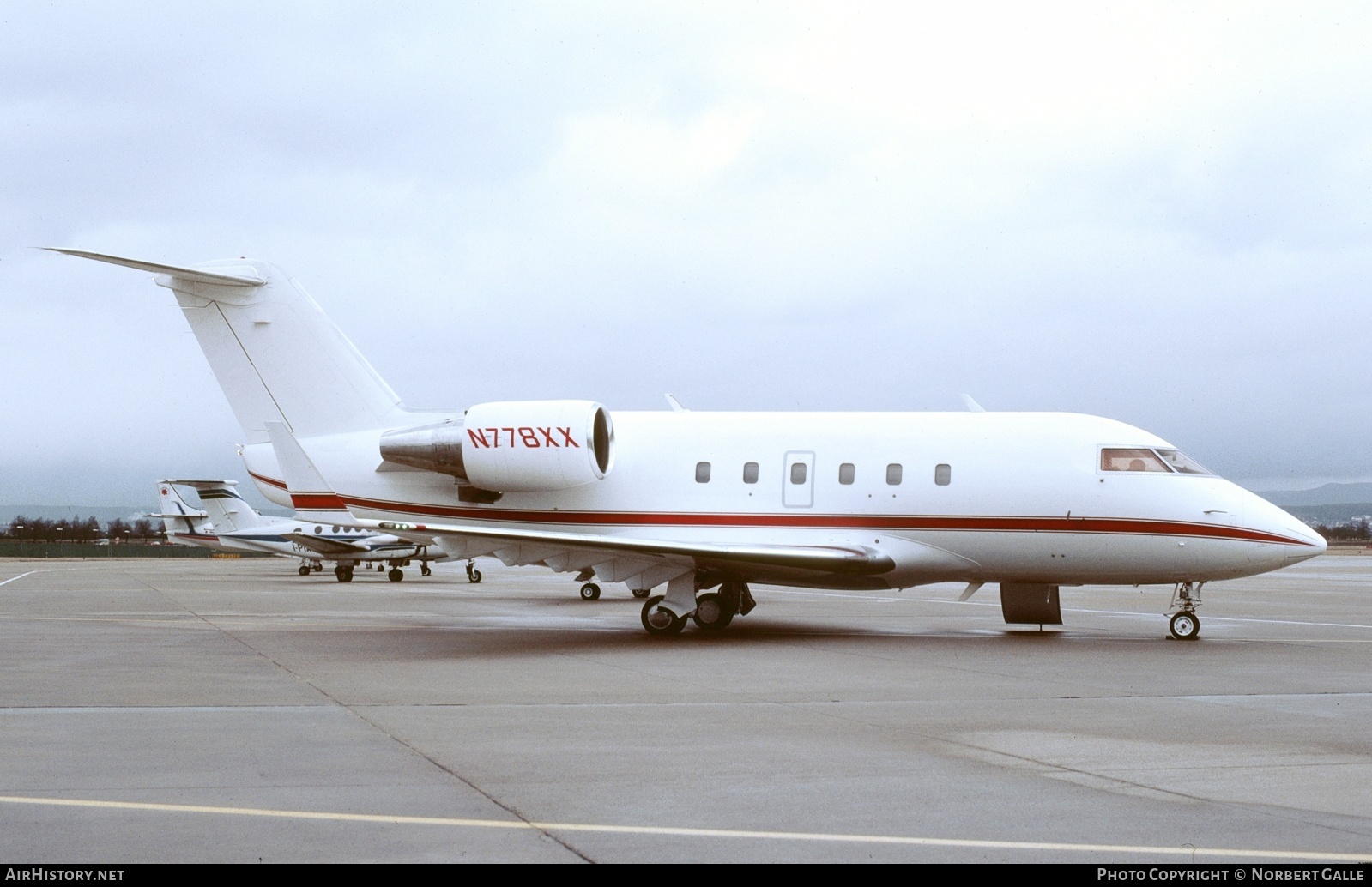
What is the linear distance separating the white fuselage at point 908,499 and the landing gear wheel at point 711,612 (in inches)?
32.3

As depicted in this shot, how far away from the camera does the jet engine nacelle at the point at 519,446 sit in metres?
19.1

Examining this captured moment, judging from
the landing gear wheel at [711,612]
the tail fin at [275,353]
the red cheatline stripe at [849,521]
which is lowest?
the landing gear wheel at [711,612]

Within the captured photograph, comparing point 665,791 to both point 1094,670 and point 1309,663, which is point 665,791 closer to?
point 1094,670

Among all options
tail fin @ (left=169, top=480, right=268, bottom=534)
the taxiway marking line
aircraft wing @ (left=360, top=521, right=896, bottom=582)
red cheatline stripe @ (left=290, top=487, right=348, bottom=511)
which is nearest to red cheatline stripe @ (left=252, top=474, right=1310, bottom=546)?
red cheatline stripe @ (left=290, top=487, right=348, bottom=511)

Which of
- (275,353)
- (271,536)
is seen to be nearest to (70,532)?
(271,536)

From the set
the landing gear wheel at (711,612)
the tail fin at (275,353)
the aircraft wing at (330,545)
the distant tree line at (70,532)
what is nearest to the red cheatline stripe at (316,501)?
the tail fin at (275,353)

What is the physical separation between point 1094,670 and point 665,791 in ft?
27.3

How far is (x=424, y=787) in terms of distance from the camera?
747 centimetres

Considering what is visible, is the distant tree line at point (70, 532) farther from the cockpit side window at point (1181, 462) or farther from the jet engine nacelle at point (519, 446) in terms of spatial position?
the cockpit side window at point (1181, 462)

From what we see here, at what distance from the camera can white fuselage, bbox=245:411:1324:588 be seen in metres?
17.8

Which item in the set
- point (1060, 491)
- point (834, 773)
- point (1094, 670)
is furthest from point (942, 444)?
point (834, 773)

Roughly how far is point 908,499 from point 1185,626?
4.42m
